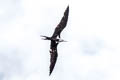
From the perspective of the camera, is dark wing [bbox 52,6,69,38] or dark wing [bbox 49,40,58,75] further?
dark wing [bbox 52,6,69,38]

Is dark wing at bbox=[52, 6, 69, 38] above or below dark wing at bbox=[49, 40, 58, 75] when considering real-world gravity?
above

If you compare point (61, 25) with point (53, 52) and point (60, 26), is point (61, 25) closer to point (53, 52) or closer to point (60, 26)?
point (60, 26)

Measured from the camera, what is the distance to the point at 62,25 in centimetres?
6431

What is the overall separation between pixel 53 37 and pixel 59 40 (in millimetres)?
1822

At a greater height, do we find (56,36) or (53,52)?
(56,36)

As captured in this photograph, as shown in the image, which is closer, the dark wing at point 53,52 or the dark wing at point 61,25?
the dark wing at point 53,52

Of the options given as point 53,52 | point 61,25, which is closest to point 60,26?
point 61,25

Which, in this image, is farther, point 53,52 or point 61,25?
point 61,25

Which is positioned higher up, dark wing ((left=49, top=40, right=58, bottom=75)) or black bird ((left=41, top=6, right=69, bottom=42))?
black bird ((left=41, top=6, right=69, bottom=42))

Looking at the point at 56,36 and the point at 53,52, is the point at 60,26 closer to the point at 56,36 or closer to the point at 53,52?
the point at 56,36

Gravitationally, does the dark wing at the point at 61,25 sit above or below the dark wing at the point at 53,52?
above

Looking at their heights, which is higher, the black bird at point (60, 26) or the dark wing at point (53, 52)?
the black bird at point (60, 26)

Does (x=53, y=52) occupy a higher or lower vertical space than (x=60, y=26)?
lower

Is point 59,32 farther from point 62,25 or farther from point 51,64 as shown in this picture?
point 51,64
